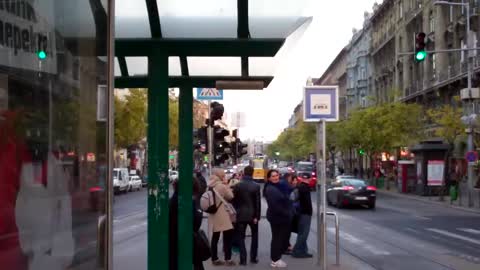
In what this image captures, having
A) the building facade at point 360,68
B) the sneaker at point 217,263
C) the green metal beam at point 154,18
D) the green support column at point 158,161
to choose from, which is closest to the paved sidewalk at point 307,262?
the sneaker at point 217,263

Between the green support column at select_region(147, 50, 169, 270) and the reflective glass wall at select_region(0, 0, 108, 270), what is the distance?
Result: 3.50 meters

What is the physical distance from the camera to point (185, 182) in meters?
8.35

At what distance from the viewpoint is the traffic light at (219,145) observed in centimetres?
1942

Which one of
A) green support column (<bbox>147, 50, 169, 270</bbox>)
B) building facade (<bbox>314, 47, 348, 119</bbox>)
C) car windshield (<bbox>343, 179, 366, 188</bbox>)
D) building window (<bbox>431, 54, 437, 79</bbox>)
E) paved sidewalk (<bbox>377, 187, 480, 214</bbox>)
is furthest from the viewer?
building facade (<bbox>314, 47, 348, 119</bbox>)

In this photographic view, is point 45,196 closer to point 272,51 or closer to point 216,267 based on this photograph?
point 272,51

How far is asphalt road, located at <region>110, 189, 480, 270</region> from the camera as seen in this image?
527 inches

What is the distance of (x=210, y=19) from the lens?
19.5 ft

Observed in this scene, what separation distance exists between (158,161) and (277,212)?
4.79 meters

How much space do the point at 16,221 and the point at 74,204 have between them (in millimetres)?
520

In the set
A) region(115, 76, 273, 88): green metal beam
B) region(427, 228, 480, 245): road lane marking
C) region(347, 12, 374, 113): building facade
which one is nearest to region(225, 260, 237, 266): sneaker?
region(115, 76, 273, 88): green metal beam

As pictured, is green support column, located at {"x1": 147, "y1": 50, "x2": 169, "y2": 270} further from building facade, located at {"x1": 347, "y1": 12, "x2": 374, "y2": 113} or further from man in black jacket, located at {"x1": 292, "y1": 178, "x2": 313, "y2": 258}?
building facade, located at {"x1": 347, "y1": 12, "x2": 374, "y2": 113}

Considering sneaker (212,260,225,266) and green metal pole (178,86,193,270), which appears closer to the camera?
green metal pole (178,86,193,270)

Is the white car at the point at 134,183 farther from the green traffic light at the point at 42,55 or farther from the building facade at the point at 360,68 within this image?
the green traffic light at the point at 42,55

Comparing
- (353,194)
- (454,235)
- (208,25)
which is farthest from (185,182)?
(353,194)
